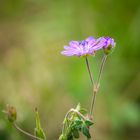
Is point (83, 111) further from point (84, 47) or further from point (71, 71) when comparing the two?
point (71, 71)

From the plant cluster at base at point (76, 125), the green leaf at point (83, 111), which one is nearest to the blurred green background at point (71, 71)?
Result: the green leaf at point (83, 111)

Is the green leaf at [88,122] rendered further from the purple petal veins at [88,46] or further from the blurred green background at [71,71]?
the blurred green background at [71,71]

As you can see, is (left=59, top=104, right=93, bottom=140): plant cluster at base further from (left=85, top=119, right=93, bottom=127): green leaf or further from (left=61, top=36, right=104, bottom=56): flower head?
(left=61, top=36, right=104, bottom=56): flower head

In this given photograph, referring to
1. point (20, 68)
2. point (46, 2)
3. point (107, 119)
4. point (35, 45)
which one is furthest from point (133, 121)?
point (46, 2)

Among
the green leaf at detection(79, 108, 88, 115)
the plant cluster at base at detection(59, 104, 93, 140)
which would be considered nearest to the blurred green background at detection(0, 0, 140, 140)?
the green leaf at detection(79, 108, 88, 115)

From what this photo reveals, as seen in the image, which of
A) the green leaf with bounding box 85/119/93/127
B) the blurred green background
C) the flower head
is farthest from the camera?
the blurred green background

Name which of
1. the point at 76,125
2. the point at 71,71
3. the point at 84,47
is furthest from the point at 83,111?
the point at 71,71
